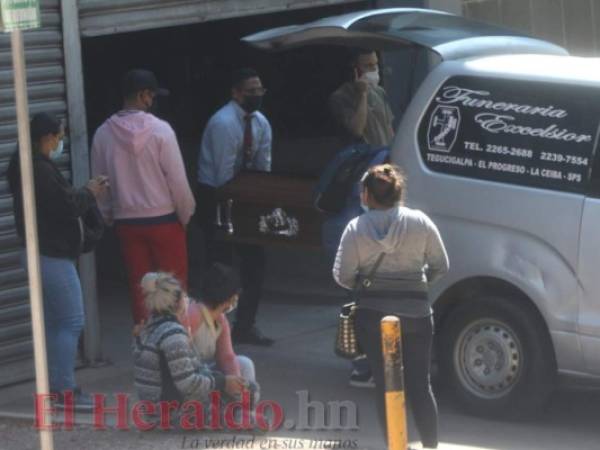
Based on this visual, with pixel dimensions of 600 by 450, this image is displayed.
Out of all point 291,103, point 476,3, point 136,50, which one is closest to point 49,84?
point 476,3

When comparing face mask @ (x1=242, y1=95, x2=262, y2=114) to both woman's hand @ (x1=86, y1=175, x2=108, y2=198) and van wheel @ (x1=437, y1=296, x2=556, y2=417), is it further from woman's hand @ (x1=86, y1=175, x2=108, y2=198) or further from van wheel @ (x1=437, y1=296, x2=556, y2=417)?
van wheel @ (x1=437, y1=296, x2=556, y2=417)

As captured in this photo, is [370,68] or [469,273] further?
[370,68]

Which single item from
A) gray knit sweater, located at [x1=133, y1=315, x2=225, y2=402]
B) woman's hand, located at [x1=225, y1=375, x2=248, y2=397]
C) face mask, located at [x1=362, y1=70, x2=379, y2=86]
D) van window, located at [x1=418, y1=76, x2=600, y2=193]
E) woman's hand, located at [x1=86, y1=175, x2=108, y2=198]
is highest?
face mask, located at [x1=362, y1=70, x2=379, y2=86]

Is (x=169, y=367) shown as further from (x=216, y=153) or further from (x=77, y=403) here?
(x=216, y=153)

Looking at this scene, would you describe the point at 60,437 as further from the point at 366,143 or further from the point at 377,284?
the point at 366,143

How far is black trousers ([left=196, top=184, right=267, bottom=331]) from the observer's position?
33.0 ft

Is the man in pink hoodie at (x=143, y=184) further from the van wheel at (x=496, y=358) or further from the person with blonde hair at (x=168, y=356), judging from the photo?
the van wheel at (x=496, y=358)

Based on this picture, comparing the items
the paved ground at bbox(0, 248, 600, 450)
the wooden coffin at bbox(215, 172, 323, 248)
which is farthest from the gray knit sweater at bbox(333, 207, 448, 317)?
the wooden coffin at bbox(215, 172, 323, 248)

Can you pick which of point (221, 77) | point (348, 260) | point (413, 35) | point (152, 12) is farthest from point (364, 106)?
point (221, 77)

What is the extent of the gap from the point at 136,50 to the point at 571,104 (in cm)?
909

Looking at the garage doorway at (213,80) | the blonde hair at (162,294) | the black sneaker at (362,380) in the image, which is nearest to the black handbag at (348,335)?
the blonde hair at (162,294)

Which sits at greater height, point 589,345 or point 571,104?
point 571,104

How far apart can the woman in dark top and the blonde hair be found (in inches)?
31.3

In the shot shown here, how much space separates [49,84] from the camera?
9.09 metres
